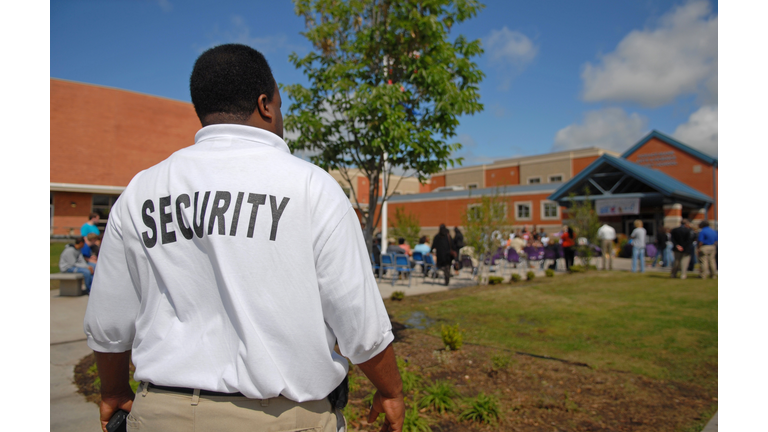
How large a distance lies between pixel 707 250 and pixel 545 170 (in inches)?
1401

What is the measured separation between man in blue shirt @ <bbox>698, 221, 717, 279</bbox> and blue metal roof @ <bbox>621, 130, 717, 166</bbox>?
17256mm

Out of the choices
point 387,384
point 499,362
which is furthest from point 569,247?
point 387,384

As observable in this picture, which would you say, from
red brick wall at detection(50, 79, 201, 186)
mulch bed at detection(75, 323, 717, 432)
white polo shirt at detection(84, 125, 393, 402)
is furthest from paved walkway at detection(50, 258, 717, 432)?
red brick wall at detection(50, 79, 201, 186)

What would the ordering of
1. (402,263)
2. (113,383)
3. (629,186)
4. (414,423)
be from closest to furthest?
(113,383) < (414,423) < (402,263) < (629,186)

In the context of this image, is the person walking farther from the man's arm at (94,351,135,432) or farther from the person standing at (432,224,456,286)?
the man's arm at (94,351,135,432)

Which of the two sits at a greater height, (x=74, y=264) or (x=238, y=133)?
(x=238, y=133)

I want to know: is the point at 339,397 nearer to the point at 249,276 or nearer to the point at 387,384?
the point at 387,384

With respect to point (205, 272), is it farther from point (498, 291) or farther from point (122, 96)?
point (122, 96)

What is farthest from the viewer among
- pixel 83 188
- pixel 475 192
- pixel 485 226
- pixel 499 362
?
pixel 475 192

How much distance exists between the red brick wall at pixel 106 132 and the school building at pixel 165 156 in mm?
58

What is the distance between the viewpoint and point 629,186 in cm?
2741

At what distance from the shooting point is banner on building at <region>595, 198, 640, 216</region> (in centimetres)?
2547

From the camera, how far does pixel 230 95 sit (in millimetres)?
1452

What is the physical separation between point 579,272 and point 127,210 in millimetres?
15404
